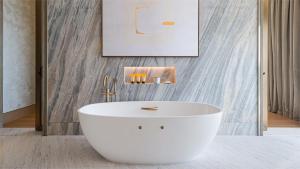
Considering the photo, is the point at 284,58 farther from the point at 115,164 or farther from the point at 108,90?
the point at 115,164

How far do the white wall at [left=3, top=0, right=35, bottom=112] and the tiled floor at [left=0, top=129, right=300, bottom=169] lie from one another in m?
1.35

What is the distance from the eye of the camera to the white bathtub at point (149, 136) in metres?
2.68

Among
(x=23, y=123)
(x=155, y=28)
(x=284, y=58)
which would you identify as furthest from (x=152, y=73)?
(x=284, y=58)

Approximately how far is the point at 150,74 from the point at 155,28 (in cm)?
64

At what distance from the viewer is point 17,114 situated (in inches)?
215

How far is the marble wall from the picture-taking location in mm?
4129

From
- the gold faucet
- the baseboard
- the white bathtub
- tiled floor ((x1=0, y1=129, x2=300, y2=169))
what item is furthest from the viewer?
the baseboard

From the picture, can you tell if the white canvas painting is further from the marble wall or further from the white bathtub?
the white bathtub

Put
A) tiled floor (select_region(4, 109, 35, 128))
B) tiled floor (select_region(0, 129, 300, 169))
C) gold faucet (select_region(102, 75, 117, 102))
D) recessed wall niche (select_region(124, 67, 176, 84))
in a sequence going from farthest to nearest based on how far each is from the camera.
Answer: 1. tiled floor (select_region(4, 109, 35, 128))
2. recessed wall niche (select_region(124, 67, 176, 84))
3. gold faucet (select_region(102, 75, 117, 102))
4. tiled floor (select_region(0, 129, 300, 169))

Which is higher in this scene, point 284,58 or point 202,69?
point 284,58

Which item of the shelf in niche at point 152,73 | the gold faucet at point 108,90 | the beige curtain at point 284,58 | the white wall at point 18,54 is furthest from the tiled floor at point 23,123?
the beige curtain at point 284,58

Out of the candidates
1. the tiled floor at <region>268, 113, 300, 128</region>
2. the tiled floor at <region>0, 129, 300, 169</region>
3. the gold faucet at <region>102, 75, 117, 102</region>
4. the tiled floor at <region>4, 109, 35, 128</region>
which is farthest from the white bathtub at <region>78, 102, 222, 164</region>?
the tiled floor at <region>268, 113, 300, 128</region>

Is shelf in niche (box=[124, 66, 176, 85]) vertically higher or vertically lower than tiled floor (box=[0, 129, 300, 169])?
higher

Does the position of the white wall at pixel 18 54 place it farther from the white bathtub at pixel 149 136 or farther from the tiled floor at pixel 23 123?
the white bathtub at pixel 149 136
